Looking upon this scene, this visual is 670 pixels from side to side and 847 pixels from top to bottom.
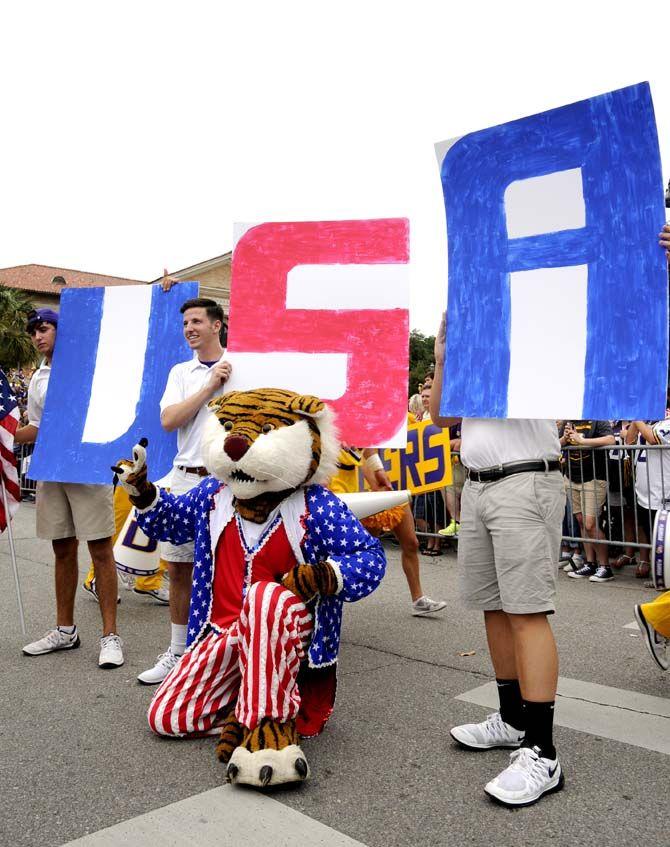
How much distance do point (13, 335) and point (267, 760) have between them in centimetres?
2667

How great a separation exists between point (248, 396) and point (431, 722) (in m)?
1.54

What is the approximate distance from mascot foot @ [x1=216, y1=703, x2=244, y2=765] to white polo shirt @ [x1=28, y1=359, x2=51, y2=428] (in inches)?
96.1

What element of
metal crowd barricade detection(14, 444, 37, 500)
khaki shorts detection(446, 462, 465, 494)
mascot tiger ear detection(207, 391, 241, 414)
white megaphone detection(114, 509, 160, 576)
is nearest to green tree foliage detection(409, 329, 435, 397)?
metal crowd barricade detection(14, 444, 37, 500)

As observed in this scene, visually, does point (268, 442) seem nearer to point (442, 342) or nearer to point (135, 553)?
point (442, 342)

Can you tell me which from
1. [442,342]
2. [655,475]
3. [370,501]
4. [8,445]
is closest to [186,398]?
[370,501]

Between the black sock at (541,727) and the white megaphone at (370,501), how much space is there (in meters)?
1.65

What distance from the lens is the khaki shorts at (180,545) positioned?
3781 mm

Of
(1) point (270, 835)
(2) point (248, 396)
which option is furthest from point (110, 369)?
(1) point (270, 835)

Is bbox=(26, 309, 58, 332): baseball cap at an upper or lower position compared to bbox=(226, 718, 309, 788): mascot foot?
upper

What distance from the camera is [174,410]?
382cm

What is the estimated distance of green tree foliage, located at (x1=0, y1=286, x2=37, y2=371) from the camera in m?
26.4

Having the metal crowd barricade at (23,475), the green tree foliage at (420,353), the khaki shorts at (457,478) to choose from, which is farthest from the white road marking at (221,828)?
the green tree foliage at (420,353)

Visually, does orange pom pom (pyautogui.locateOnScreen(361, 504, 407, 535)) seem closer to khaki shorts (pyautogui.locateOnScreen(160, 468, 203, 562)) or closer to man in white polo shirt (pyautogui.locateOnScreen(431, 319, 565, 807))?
khaki shorts (pyautogui.locateOnScreen(160, 468, 203, 562))

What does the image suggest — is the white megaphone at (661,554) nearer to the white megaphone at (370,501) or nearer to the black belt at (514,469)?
the black belt at (514,469)
